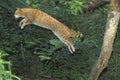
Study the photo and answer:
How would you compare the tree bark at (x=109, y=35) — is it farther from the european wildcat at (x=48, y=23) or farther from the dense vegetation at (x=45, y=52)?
the european wildcat at (x=48, y=23)

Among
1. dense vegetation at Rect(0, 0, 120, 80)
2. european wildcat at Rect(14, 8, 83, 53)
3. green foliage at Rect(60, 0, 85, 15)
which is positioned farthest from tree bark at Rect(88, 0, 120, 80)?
green foliage at Rect(60, 0, 85, 15)

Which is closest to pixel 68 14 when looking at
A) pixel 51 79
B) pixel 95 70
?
pixel 51 79

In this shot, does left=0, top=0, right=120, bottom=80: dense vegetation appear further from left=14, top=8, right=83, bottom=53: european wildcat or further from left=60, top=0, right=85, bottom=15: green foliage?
left=14, top=8, right=83, bottom=53: european wildcat

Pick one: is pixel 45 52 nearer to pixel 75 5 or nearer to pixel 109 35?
pixel 75 5

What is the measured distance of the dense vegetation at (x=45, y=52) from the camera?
10398mm

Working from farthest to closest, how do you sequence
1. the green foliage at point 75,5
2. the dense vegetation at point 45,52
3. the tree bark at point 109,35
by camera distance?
1. the green foliage at point 75,5
2. the dense vegetation at point 45,52
3. the tree bark at point 109,35

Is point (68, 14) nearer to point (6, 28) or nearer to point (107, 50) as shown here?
point (6, 28)

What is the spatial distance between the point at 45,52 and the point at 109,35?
9.47 feet

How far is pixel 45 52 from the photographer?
11.0m

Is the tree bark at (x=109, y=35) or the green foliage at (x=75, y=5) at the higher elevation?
the green foliage at (x=75, y=5)

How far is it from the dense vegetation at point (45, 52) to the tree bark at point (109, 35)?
4.55 feet

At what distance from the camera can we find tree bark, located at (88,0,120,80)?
8.40 metres

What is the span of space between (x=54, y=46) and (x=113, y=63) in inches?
65.8

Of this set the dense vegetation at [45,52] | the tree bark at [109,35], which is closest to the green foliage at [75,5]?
the dense vegetation at [45,52]
